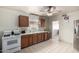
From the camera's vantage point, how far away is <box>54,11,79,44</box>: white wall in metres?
2.12

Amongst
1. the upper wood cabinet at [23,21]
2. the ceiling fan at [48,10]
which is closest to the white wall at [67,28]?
the ceiling fan at [48,10]

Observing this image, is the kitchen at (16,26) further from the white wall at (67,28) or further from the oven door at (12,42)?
the white wall at (67,28)

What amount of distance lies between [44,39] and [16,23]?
98 centimetres

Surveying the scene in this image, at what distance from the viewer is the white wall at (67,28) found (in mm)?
2125

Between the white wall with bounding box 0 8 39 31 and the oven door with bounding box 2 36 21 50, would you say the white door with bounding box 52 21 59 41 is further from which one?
the oven door with bounding box 2 36 21 50

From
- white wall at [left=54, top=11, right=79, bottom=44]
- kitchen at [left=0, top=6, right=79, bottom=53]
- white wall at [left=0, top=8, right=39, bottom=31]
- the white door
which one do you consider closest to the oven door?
kitchen at [left=0, top=6, right=79, bottom=53]

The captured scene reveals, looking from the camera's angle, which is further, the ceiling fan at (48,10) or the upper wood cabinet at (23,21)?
the upper wood cabinet at (23,21)

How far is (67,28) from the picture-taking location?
2.19m

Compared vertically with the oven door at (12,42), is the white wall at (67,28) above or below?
above

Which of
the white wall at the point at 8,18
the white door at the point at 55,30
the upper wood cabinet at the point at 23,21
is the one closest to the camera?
the white wall at the point at 8,18

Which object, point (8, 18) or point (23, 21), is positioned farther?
point (23, 21)

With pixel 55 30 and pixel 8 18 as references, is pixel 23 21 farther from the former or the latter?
pixel 55 30

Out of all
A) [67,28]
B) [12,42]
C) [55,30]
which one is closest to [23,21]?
[12,42]
